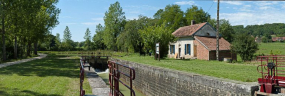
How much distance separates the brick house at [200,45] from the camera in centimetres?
2188

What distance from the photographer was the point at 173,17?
46.4 m

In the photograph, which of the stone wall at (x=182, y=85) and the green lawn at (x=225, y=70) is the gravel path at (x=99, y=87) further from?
the green lawn at (x=225, y=70)

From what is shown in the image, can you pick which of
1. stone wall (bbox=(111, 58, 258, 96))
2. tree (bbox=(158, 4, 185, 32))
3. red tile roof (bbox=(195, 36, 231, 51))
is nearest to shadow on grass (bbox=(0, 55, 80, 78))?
stone wall (bbox=(111, 58, 258, 96))

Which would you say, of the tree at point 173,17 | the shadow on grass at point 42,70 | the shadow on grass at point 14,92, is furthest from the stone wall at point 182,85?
the tree at point 173,17

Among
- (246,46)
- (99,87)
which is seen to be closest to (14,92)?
(99,87)

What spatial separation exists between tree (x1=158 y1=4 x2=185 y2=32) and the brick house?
1840 centimetres

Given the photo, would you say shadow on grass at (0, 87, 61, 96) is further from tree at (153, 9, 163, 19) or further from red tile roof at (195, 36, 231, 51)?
tree at (153, 9, 163, 19)

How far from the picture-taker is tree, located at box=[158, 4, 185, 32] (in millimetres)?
45350

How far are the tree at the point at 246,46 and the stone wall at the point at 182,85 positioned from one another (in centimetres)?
885

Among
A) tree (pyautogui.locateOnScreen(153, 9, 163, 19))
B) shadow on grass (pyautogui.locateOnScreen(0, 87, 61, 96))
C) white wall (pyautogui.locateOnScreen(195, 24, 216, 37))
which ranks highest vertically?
tree (pyautogui.locateOnScreen(153, 9, 163, 19))

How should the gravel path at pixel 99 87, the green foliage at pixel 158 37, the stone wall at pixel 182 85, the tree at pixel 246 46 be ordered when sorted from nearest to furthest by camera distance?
1. the stone wall at pixel 182 85
2. the gravel path at pixel 99 87
3. the tree at pixel 246 46
4. the green foliage at pixel 158 37

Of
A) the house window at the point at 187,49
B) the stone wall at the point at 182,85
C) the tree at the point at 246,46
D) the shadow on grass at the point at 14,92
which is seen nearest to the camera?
the stone wall at the point at 182,85

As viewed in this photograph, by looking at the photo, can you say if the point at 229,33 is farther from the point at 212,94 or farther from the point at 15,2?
the point at 212,94

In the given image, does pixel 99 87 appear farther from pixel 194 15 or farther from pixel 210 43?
pixel 194 15
